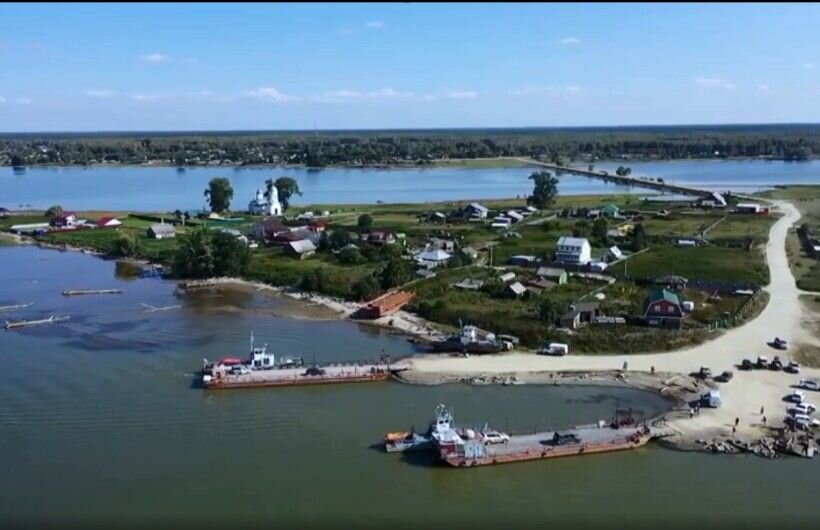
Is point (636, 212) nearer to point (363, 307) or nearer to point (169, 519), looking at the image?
point (363, 307)

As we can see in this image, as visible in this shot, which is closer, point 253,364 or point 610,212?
point 253,364

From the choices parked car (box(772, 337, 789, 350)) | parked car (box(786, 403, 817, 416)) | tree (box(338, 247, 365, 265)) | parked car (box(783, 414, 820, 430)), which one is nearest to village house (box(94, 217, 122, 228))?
tree (box(338, 247, 365, 265))

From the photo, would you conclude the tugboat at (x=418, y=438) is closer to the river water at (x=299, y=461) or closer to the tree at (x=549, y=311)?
the river water at (x=299, y=461)

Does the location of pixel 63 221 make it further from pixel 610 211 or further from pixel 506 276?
pixel 610 211

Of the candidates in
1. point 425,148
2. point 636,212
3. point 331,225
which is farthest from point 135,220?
point 425,148

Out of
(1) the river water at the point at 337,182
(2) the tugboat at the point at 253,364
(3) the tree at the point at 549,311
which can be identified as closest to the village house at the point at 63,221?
(1) the river water at the point at 337,182

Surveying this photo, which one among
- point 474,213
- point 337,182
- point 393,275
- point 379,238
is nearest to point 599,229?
point 474,213
